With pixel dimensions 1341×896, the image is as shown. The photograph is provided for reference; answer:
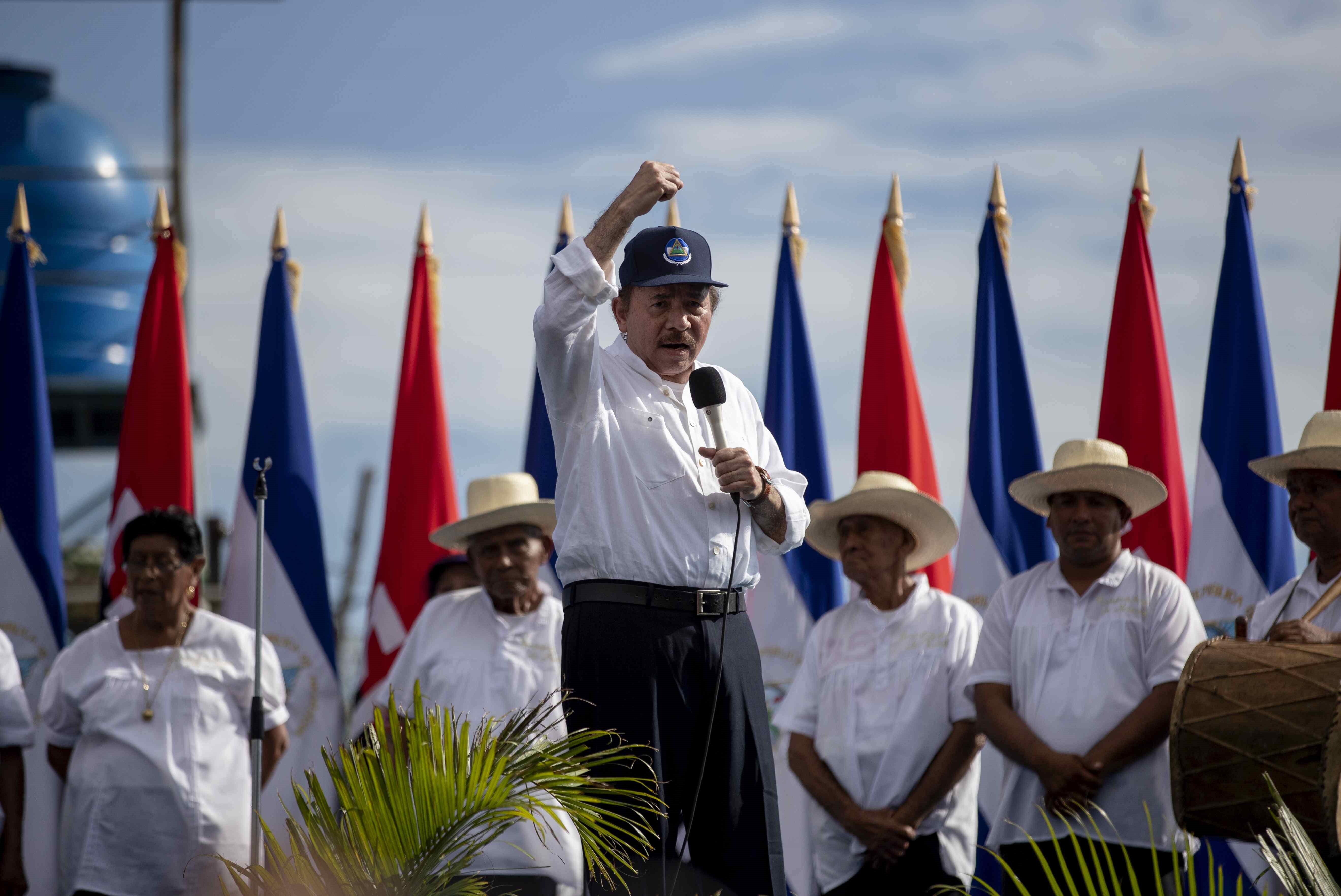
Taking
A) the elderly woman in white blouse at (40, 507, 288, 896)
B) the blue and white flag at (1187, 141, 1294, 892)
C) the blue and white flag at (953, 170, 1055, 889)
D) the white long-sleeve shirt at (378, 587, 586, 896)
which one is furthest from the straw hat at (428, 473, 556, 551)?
the blue and white flag at (1187, 141, 1294, 892)

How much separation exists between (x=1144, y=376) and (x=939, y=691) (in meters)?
2.45

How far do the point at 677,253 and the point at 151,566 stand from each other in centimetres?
320

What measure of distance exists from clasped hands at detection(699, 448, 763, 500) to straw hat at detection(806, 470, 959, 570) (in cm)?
274

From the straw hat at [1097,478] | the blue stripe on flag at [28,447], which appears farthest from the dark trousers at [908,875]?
the blue stripe on flag at [28,447]

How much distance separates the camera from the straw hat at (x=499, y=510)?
6.16m

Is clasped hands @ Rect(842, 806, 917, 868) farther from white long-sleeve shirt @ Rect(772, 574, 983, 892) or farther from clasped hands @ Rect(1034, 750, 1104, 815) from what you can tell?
clasped hands @ Rect(1034, 750, 1104, 815)

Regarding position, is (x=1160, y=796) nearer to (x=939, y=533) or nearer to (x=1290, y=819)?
(x=939, y=533)

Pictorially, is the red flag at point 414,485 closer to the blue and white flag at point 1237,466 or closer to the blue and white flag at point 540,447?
the blue and white flag at point 540,447

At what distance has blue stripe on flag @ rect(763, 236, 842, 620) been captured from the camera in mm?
7457

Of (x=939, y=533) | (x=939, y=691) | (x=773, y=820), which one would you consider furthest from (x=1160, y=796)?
(x=773, y=820)

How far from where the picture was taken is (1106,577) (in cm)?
521

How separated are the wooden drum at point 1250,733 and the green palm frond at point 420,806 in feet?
6.81

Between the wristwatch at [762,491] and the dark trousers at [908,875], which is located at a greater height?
the wristwatch at [762,491]

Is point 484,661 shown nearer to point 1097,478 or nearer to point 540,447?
point 540,447
